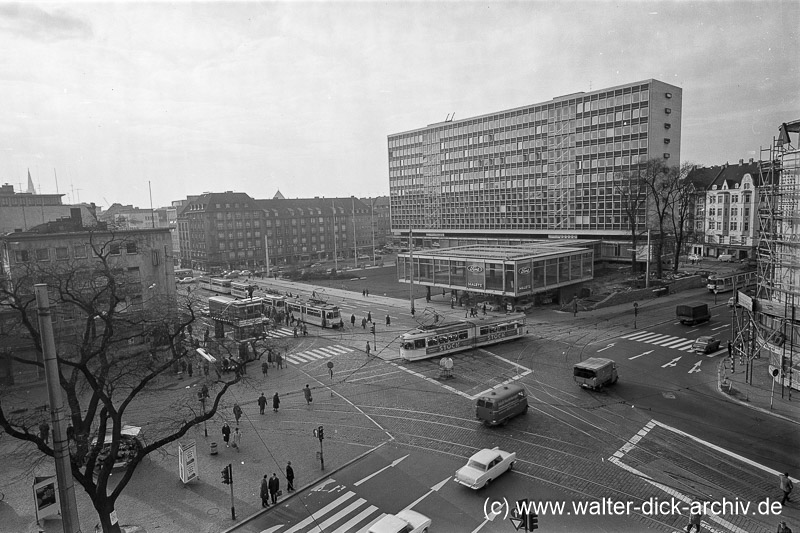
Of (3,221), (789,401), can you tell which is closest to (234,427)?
(789,401)

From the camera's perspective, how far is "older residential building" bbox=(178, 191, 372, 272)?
97.6 meters

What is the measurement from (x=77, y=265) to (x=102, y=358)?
22.9m

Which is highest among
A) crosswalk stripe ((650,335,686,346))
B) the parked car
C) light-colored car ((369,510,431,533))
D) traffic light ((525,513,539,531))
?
traffic light ((525,513,539,531))

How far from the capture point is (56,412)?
7.58 meters

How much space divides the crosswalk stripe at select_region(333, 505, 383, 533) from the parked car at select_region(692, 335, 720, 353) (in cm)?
2584

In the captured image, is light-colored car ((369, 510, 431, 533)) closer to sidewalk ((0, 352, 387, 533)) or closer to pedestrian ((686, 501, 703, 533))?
sidewalk ((0, 352, 387, 533))

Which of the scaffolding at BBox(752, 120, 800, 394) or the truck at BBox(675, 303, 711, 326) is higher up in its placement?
the scaffolding at BBox(752, 120, 800, 394)

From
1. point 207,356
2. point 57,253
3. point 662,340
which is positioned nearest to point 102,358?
point 207,356

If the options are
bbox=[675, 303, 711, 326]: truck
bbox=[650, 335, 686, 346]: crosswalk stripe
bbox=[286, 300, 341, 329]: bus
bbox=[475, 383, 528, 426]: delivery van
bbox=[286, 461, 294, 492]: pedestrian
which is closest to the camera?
bbox=[286, 461, 294, 492]: pedestrian

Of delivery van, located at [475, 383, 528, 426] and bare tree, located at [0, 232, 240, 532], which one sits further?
delivery van, located at [475, 383, 528, 426]

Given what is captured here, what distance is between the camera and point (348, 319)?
49219 millimetres

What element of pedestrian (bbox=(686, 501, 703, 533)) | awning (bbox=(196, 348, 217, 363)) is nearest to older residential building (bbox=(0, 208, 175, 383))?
awning (bbox=(196, 348, 217, 363))

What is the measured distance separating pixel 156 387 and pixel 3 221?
24933 millimetres

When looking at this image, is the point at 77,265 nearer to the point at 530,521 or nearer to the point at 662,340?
the point at 530,521
